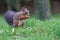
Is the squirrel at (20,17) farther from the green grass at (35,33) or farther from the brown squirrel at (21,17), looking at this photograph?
the green grass at (35,33)

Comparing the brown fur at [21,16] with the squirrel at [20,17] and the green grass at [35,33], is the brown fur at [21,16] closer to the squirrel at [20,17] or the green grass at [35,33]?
the squirrel at [20,17]

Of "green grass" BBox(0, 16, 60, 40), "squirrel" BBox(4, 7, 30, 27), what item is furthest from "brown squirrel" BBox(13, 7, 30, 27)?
"green grass" BBox(0, 16, 60, 40)

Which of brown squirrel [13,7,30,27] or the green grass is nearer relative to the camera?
the green grass

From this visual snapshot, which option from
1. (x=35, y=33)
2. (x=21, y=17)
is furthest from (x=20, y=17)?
(x=35, y=33)

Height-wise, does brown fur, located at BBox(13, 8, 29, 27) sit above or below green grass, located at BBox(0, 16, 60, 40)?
above

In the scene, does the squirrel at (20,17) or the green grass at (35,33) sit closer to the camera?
the green grass at (35,33)

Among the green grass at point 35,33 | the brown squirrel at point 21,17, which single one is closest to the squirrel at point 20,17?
the brown squirrel at point 21,17

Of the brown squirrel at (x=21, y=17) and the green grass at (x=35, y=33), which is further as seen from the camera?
the brown squirrel at (x=21, y=17)

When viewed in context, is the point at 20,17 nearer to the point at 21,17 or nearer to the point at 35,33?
the point at 21,17

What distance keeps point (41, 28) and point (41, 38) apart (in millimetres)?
991

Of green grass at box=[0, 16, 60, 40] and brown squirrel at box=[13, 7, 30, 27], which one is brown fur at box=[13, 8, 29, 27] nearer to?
brown squirrel at box=[13, 7, 30, 27]

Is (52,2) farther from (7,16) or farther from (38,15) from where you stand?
(7,16)

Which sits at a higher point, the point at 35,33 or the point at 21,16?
the point at 21,16

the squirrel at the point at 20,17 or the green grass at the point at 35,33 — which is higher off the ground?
the squirrel at the point at 20,17
